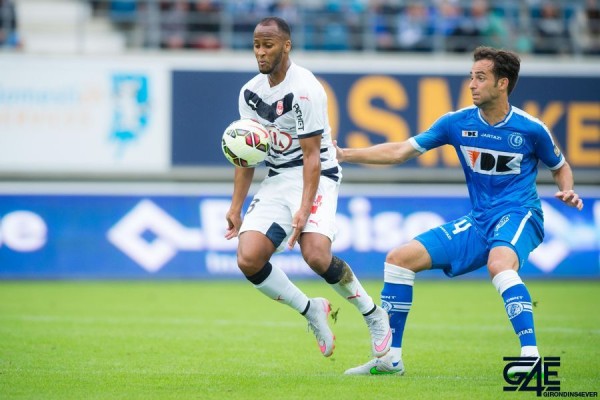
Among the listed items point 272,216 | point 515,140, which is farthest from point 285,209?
point 515,140

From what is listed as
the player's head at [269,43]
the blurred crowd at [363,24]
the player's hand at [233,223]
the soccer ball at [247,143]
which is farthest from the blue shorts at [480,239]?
A: the blurred crowd at [363,24]

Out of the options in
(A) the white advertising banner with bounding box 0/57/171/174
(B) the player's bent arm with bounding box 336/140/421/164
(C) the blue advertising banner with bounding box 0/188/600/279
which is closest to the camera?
(B) the player's bent arm with bounding box 336/140/421/164

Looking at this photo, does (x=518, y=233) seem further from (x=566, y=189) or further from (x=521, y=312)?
(x=521, y=312)

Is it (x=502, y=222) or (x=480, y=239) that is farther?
(x=480, y=239)

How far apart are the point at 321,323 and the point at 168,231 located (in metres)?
9.07

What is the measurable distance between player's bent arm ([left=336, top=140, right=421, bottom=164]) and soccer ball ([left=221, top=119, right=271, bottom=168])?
73 cm

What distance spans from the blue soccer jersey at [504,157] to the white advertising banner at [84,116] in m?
10.4

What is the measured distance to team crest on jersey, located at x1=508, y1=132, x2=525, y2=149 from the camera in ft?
25.3

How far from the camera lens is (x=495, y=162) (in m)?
7.79

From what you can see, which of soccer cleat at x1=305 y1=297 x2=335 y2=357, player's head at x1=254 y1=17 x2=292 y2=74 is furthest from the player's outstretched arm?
player's head at x1=254 y1=17 x2=292 y2=74

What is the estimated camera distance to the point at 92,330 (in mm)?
10680

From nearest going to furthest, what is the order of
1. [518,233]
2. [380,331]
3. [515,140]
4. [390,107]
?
1. [518,233]
2. [515,140]
3. [380,331]
4. [390,107]

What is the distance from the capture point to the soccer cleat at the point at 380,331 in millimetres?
7805

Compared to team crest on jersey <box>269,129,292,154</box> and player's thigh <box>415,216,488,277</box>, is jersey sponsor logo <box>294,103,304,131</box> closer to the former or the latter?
team crest on jersey <box>269,129,292,154</box>
